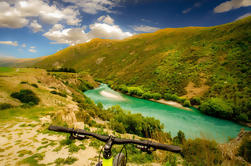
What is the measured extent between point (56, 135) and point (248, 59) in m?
61.7

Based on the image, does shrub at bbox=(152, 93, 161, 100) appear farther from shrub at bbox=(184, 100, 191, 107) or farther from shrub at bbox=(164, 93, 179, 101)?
shrub at bbox=(184, 100, 191, 107)

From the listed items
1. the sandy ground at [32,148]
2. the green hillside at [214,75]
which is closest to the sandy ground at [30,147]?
the sandy ground at [32,148]

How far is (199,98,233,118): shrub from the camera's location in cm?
2953

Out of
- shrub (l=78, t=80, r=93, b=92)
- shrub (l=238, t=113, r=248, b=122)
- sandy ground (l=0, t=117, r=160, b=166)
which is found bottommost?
shrub (l=238, t=113, r=248, b=122)

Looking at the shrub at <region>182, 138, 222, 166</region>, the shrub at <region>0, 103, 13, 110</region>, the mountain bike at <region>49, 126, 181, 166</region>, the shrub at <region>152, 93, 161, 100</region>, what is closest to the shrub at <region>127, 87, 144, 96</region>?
the shrub at <region>152, 93, 161, 100</region>

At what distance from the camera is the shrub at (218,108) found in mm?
29534

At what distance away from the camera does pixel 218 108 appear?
3070 cm

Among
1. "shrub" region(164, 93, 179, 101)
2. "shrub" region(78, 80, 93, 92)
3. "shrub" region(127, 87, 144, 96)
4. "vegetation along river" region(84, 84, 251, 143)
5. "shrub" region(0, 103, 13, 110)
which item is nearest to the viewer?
"shrub" region(0, 103, 13, 110)

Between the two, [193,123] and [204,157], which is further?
[193,123]

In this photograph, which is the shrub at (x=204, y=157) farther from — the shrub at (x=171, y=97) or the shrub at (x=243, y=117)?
the shrub at (x=171, y=97)

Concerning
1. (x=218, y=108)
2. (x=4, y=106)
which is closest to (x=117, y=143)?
(x=4, y=106)

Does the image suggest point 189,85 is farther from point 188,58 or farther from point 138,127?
point 138,127

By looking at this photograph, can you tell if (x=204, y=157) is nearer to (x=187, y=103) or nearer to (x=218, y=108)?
(x=218, y=108)

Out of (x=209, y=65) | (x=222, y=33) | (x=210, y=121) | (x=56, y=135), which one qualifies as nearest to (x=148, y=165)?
(x=56, y=135)
